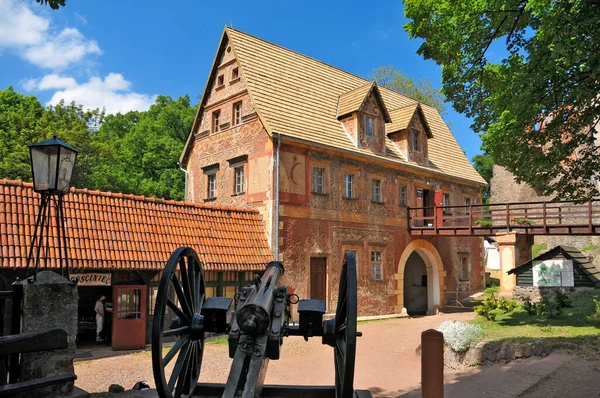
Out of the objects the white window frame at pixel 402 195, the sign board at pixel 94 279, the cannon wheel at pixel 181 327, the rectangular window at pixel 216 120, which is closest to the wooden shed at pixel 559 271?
the white window frame at pixel 402 195

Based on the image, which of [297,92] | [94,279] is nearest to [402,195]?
[297,92]

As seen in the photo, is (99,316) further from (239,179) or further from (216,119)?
(216,119)

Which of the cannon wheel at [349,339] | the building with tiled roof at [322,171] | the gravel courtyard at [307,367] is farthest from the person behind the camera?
the building with tiled roof at [322,171]

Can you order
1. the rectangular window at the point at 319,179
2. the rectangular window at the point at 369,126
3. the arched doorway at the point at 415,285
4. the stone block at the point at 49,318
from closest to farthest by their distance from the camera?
1. the stone block at the point at 49,318
2. the rectangular window at the point at 319,179
3. the rectangular window at the point at 369,126
4. the arched doorway at the point at 415,285

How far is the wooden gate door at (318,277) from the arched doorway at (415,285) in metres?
7.27

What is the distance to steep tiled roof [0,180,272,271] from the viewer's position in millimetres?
11406

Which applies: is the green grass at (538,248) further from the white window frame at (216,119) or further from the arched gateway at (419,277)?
the white window frame at (216,119)

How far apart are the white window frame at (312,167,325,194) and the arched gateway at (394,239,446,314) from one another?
5.22 meters

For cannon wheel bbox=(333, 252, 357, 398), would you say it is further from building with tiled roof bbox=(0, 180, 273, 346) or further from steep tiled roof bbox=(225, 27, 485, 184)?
steep tiled roof bbox=(225, 27, 485, 184)

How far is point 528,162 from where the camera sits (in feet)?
31.1

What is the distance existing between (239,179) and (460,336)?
9829mm

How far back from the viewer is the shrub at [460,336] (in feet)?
35.6

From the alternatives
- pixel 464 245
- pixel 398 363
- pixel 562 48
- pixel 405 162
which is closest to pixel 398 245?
pixel 405 162

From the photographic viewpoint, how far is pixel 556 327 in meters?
12.3
